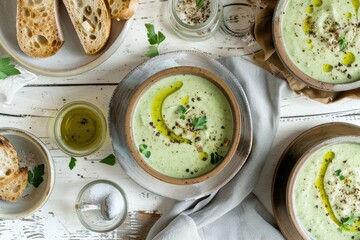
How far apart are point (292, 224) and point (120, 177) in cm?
70

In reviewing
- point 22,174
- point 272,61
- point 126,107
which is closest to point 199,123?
point 126,107

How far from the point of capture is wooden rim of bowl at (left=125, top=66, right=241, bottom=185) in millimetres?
2240

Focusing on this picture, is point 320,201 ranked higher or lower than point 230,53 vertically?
lower

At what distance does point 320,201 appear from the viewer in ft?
7.82

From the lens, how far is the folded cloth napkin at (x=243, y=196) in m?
2.45

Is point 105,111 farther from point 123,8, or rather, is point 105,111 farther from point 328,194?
point 328,194

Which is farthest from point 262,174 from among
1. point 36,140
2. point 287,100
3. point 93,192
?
point 36,140

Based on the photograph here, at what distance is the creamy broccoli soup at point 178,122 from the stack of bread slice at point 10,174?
1.63ft

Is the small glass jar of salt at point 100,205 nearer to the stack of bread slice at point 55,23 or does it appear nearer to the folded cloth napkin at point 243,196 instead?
the folded cloth napkin at point 243,196

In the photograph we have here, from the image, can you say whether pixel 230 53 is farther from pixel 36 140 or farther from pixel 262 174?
pixel 36 140

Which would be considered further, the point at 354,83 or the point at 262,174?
the point at 262,174

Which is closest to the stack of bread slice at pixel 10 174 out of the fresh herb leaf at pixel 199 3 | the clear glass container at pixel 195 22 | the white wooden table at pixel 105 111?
the white wooden table at pixel 105 111

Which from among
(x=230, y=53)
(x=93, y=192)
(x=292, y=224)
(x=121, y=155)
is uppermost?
(x=230, y=53)

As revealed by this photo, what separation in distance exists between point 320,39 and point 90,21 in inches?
34.3
